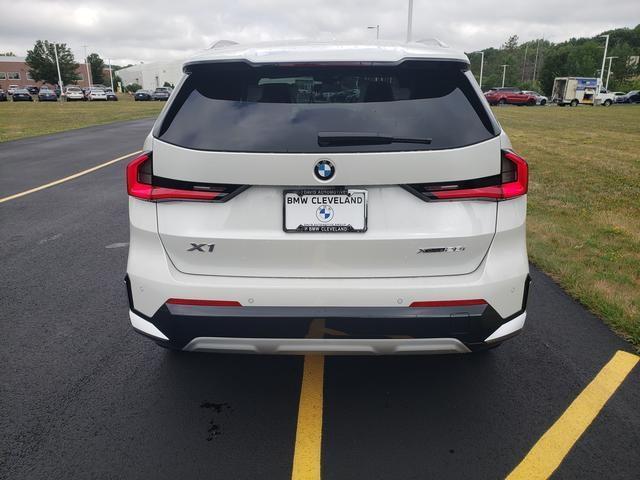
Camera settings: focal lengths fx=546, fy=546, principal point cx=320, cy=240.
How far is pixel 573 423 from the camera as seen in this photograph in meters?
2.79

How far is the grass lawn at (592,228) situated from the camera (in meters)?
4.52

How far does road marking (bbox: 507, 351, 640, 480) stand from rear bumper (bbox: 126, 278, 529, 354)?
56 cm

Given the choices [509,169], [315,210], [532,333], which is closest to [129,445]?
[315,210]

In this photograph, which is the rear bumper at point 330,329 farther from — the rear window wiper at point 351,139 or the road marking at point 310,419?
the rear window wiper at point 351,139

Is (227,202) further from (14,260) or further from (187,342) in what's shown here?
(14,260)

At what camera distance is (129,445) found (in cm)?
262

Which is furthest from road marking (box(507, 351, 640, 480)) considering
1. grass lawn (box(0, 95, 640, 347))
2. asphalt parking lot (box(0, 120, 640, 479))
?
grass lawn (box(0, 95, 640, 347))

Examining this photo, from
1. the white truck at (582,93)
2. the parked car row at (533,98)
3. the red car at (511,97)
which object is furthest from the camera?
the white truck at (582,93)

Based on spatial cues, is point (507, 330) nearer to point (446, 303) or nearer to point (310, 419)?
point (446, 303)

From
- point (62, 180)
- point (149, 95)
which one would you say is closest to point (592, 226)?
point (62, 180)

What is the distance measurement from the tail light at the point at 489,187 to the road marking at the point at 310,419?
745 mm

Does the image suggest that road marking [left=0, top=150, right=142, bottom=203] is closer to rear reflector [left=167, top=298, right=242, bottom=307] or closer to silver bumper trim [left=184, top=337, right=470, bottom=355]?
rear reflector [left=167, top=298, right=242, bottom=307]

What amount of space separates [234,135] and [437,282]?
1131 millimetres

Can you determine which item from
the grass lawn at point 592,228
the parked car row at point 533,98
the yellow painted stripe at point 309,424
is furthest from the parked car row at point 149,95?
the yellow painted stripe at point 309,424
